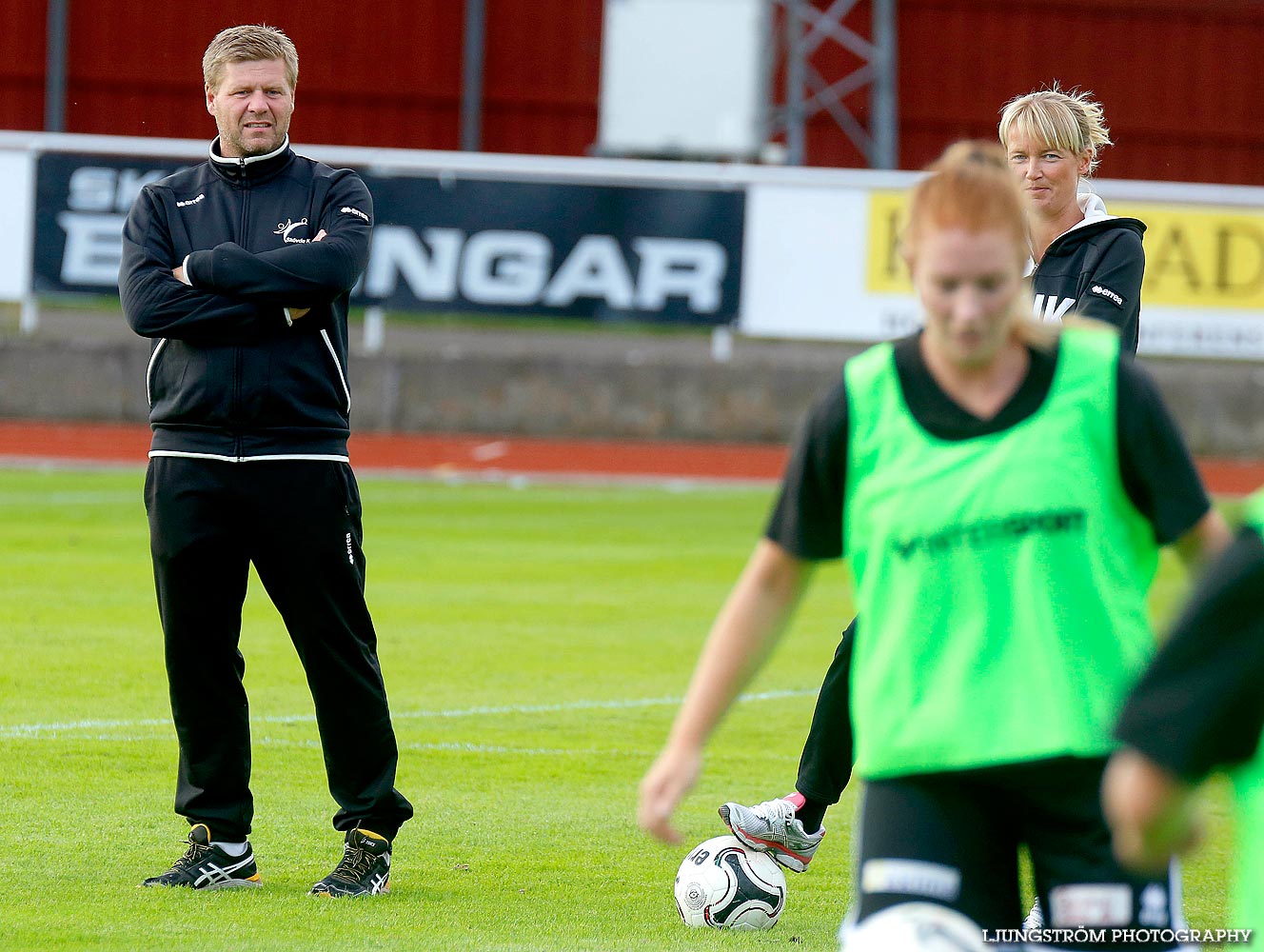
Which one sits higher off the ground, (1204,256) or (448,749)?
(1204,256)

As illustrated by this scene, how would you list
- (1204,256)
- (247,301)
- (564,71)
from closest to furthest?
(247,301) → (1204,256) → (564,71)

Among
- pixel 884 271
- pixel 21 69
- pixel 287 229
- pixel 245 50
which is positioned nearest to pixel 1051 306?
pixel 287 229

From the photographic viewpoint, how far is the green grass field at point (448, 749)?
5438 millimetres

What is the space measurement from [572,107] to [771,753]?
3074cm

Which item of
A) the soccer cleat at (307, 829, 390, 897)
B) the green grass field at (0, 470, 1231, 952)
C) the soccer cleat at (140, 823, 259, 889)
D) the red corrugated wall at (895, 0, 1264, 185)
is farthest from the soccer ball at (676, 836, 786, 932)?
the red corrugated wall at (895, 0, 1264, 185)

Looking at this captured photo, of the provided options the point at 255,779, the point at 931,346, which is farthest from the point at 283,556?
the point at 931,346

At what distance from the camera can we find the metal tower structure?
3494 cm

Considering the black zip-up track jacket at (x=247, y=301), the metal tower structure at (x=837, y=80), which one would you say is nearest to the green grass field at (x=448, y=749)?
the black zip-up track jacket at (x=247, y=301)

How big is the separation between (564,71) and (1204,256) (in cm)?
1844

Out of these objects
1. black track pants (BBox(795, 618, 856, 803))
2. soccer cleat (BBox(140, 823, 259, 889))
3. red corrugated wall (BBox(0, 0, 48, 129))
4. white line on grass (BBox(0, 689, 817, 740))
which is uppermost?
red corrugated wall (BBox(0, 0, 48, 129))

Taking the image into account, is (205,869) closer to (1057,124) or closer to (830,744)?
(830,744)

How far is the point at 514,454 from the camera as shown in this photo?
861 inches

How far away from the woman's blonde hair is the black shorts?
97.0 inches

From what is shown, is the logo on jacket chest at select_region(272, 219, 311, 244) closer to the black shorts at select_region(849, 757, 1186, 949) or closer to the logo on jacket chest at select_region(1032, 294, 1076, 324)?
the logo on jacket chest at select_region(1032, 294, 1076, 324)
